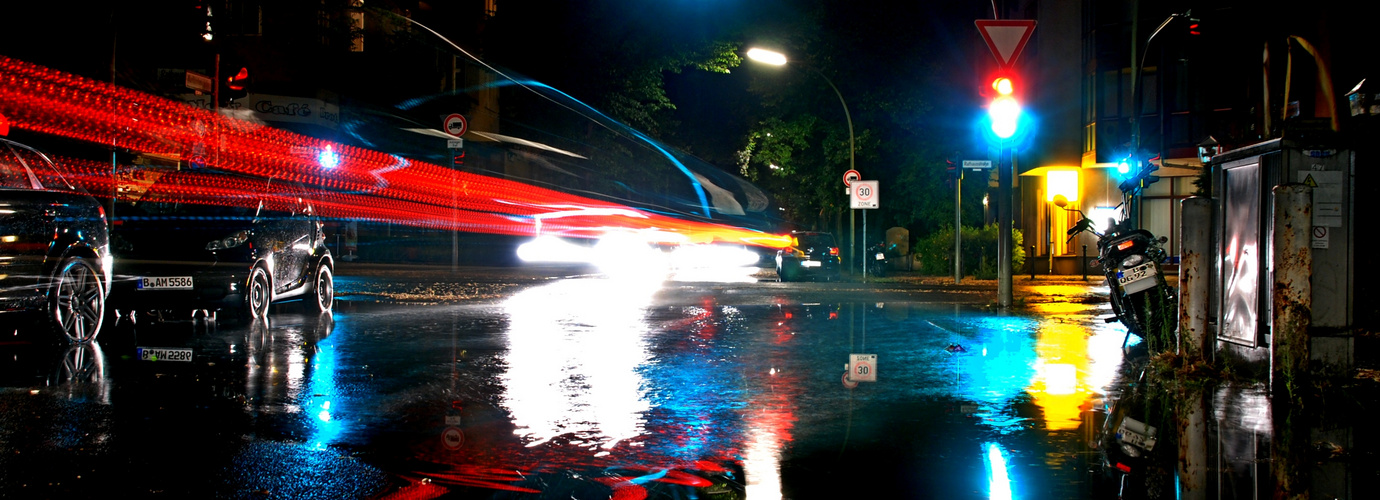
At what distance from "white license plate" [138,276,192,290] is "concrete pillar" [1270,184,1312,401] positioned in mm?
11426

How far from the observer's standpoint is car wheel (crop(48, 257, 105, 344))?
10.1 metres

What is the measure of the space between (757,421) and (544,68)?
35757mm

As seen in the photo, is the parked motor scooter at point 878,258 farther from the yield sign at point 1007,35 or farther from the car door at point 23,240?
the car door at point 23,240

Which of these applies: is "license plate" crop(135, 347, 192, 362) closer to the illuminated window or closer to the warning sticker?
the warning sticker

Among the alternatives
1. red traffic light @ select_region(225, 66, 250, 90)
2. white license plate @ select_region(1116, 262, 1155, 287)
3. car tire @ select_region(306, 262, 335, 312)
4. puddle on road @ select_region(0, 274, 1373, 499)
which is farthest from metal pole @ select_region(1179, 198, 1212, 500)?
red traffic light @ select_region(225, 66, 250, 90)

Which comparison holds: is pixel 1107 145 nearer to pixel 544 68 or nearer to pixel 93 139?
pixel 544 68

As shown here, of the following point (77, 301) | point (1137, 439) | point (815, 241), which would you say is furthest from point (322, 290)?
point (815, 241)

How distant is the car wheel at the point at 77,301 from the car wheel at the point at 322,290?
445cm

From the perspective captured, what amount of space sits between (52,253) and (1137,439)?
9519 mm

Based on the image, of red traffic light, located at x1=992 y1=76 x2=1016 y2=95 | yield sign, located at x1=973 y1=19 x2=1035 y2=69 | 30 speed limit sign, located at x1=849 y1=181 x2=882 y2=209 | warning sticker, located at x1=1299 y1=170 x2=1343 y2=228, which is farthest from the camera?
30 speed limit sign, located at x1=849 y1=181 x2=882 y2=209

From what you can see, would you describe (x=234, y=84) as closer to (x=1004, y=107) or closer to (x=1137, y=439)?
(x=1004, y=107)

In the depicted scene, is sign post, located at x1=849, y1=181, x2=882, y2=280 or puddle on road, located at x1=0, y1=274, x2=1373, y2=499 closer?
puddle on road, located at x1=0, y1=274, x2=1373, y2=499

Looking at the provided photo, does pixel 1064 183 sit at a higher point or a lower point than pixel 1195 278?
higher

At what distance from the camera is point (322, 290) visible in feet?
51.4
